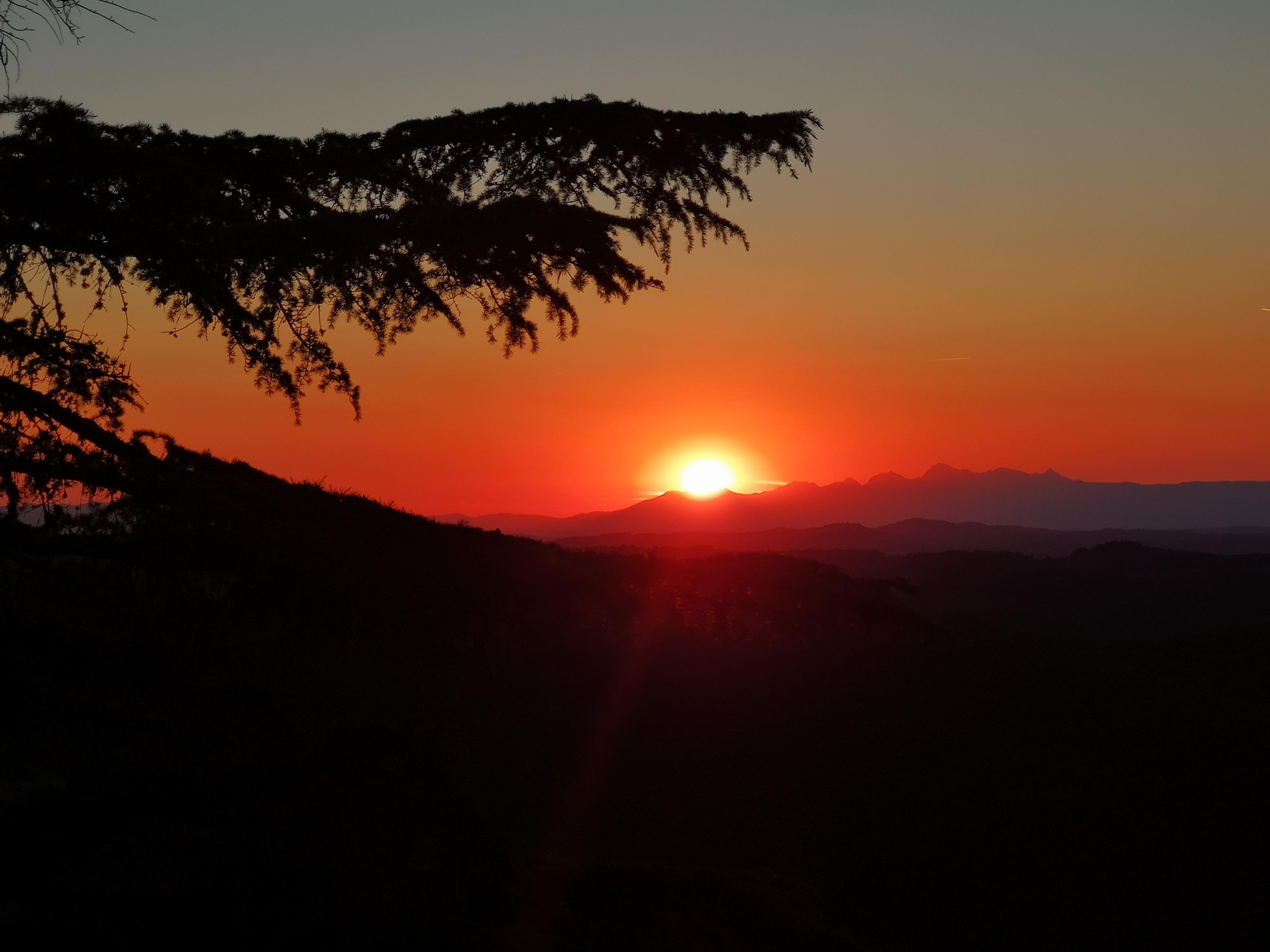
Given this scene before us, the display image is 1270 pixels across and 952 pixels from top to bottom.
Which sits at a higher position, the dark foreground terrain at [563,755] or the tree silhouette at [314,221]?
the tree silhouette at [314,221]

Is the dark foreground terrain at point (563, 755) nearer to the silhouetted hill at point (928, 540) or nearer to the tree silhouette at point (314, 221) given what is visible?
the tree silhouette at point (314, 221)

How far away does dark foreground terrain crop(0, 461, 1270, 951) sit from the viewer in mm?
4723

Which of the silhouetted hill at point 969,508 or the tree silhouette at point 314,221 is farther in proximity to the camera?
the silhouetted hill at point 969,508

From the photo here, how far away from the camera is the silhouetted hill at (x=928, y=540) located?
192 ft

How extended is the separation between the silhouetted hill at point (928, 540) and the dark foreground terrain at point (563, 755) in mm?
39977

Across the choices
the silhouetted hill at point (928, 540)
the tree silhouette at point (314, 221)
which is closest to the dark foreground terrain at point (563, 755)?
the tree silhouette at point (314, 221)

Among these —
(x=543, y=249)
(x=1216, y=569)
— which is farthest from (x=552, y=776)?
(x=1216, y=569)

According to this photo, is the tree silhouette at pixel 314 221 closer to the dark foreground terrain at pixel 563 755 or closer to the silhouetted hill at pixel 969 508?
the dark foreground terrain at pixel 563 755

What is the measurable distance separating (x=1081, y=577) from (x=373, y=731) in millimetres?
29221

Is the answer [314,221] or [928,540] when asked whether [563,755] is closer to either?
[314,221]

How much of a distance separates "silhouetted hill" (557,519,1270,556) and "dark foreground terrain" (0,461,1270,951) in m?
40.0

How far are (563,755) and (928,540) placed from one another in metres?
59.5

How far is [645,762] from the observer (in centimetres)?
996

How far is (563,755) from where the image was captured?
33.1ft
